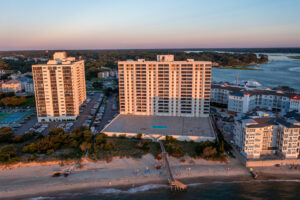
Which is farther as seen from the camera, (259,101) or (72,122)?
(259,101)

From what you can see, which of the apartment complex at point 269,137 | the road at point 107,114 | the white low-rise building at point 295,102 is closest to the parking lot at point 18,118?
the road at point 107,114

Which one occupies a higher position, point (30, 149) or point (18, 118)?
point (18, 118)

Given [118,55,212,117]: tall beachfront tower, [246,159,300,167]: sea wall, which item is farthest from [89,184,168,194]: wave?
[118,55,212,117]: tall beachfront tower

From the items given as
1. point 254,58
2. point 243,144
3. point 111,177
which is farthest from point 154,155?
point 254,58

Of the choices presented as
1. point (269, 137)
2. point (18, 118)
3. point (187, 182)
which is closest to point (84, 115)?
point (18, 118)

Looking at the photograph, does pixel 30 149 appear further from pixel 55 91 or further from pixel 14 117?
pixel 14 117

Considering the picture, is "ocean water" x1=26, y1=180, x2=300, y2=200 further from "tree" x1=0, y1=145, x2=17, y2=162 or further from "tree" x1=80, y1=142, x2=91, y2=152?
"tree" x1=0, y1=145, x2=17, y2=162

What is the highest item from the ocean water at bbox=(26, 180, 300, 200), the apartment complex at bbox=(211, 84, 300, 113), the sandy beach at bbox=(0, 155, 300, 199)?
the apartment complex at bbox=(211, 84, 300, 113)
